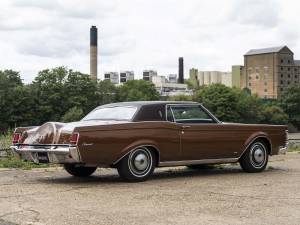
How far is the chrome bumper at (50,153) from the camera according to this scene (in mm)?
9695

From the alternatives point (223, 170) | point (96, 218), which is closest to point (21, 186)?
point (96, 218)

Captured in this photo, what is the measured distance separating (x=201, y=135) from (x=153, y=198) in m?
3.16

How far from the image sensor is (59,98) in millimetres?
100625

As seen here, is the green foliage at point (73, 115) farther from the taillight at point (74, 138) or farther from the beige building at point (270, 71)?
the beige building at point (270, 71)

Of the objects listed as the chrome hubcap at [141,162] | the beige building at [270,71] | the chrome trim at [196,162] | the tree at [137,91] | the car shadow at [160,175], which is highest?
the beige building at [270,71]

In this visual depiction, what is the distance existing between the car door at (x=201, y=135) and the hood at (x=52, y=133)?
139 centimetres

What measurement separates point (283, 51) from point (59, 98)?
96.2 metres

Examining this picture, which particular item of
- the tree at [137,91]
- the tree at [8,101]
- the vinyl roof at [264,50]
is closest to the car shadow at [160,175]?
the tree at [8,101]

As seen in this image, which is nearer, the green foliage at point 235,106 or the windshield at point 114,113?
the windshield at point 114,113

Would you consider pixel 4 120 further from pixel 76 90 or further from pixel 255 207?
pixel 255 207

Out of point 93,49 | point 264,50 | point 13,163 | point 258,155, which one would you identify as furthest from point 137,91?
point 258,155

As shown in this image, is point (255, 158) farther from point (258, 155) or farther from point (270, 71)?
point (270, 71)

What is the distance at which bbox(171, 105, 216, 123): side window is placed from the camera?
1127 centimetres

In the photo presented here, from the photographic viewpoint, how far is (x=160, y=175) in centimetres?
1173
